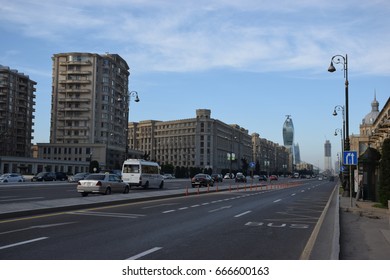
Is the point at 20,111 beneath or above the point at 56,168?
above


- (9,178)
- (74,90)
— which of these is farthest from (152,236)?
(74,90)

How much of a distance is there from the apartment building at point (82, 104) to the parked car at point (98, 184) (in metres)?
91.6

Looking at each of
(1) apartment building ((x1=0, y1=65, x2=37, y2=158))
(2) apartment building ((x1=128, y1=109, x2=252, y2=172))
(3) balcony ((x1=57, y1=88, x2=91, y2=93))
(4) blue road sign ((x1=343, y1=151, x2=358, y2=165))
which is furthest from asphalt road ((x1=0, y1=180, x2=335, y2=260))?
(2) apartment building ((x1=128, y1=109, x2=252, y2=172))

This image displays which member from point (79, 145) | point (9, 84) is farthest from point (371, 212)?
point (9, 84)

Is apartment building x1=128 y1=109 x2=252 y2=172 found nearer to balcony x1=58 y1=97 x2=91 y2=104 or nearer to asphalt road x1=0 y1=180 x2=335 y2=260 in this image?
balcony x1=58 y1=97 x2=91 y2=104

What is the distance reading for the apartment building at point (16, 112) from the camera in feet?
404

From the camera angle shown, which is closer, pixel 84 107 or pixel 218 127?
pixel 84 107

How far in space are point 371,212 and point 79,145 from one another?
106668 millimetres

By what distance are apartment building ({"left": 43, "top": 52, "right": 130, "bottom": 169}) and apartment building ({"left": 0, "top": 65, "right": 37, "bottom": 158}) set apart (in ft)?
32.4

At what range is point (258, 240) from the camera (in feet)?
35.8

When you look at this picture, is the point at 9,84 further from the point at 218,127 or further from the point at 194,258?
the point at 194,258

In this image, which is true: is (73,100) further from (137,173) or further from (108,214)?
(108,214)
